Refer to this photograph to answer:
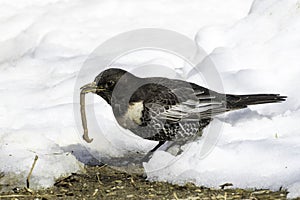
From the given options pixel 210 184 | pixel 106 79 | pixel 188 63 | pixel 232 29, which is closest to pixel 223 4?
pixel 232 29

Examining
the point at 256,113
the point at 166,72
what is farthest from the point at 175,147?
the point at 166,72

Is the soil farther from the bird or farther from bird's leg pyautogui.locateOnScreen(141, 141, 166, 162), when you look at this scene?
the bird

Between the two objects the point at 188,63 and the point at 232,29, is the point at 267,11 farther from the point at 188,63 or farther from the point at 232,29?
the point at 188,63

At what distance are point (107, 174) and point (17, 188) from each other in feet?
2.81

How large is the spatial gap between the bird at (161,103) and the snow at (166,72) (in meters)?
0.20

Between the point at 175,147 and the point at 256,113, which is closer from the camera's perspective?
the point at 175,147

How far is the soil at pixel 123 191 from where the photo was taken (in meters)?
4.84

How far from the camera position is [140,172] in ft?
19.1

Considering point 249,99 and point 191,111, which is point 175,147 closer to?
point 191,111

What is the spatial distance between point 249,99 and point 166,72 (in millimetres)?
1392

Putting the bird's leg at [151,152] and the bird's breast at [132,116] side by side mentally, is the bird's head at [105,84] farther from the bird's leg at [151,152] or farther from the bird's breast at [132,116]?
the bird's leg at [151,152]

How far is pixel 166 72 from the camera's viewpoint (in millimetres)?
7430

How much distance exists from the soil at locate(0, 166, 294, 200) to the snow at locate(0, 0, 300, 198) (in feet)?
0.29

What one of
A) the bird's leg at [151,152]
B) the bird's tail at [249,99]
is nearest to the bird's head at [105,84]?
the bird's leg at [151,152]
